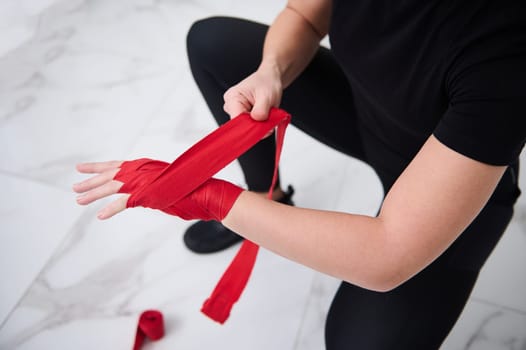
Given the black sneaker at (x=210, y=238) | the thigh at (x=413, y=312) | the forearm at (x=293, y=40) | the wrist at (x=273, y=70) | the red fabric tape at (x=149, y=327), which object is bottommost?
the red fabric tape at (x=149, y=327)

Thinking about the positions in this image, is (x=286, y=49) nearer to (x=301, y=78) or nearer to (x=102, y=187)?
(x=301, y=78)

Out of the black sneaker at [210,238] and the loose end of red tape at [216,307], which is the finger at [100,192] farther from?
the black sneaker at [210,238]

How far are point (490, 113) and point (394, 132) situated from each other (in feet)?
0.75

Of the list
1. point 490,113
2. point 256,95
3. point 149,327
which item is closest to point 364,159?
point 256,95

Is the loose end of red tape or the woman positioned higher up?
the woman

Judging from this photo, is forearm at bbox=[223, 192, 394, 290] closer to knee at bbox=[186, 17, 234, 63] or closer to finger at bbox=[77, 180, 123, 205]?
finger at bbox=[77, 180, 123, 205]

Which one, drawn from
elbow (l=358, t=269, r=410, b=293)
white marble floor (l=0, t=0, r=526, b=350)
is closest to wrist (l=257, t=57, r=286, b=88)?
elbow (l=358, t=269, r=410, b=293)

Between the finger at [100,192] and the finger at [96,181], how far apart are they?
0.7 inches

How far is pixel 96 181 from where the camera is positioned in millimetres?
644

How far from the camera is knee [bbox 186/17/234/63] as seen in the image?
917 mm

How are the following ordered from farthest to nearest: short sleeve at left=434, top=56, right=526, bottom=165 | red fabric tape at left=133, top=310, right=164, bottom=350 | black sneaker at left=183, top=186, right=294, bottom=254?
black sneaker at left=183, top=186, right=294, bottom=254 < red fabric tape at left=133, top=310, right=164, bottom=350 < short sleeve at left=434, top=56, right=526, bottom=165

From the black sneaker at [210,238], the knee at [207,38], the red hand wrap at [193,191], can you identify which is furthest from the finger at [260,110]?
the black sneaker at [210,238]

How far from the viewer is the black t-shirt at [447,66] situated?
513mm

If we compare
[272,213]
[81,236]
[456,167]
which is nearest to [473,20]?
[456,167]
